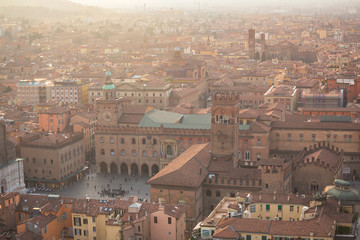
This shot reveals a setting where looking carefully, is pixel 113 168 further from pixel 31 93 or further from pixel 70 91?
pixel 31 93

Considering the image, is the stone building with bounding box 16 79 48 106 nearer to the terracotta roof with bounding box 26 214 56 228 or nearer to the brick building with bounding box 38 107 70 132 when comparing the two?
the brick building with bounding box 38 107 70 132

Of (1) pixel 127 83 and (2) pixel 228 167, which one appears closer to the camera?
(2) pixel 228 167

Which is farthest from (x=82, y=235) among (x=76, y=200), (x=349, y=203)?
(x=349, y=203)

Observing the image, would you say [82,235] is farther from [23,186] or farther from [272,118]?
[272,118]

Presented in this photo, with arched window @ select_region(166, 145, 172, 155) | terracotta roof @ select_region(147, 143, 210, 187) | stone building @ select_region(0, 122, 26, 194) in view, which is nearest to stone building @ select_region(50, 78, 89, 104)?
arched window @ select_region(166, 145, 172, 155)

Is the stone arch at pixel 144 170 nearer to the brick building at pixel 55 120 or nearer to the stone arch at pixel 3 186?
the brick building at pixel 55 120

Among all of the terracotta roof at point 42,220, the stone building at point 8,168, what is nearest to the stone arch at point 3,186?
the stone building at point 8,168
